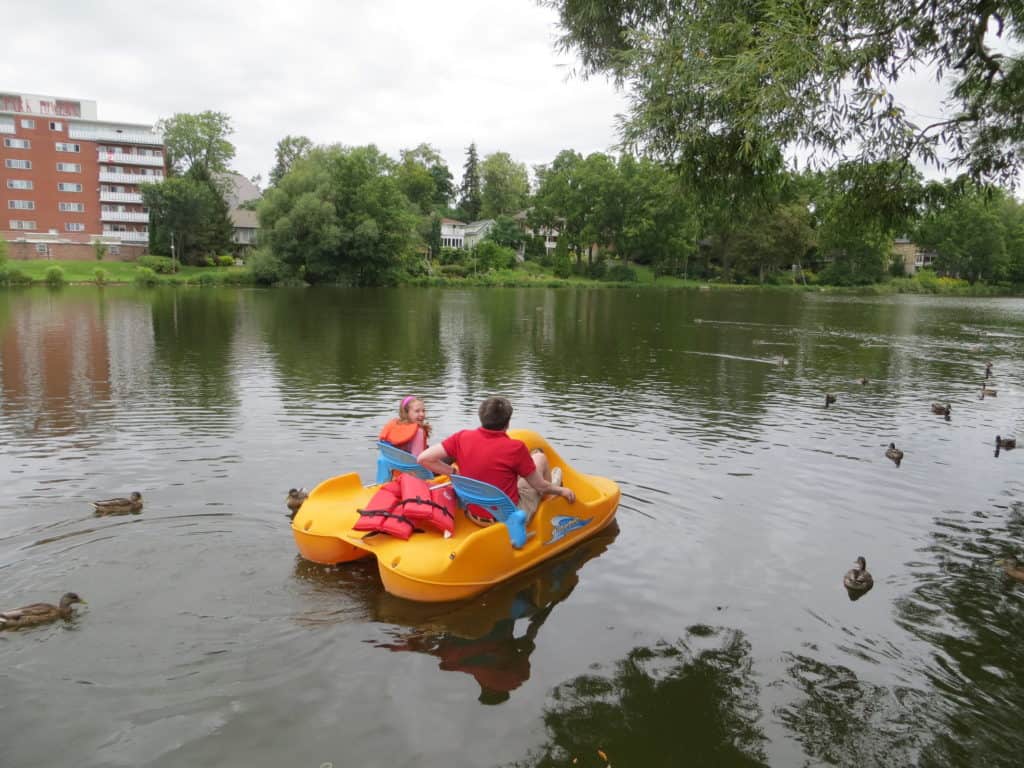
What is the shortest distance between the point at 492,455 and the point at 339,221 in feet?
211

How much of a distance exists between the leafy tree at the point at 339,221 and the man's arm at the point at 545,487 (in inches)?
2429

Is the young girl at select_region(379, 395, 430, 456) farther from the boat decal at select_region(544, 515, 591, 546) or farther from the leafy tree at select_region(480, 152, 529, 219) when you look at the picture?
the leafy tree at select_region(480, 152, 529, 219)

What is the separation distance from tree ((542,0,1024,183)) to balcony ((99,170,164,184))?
79.6 m

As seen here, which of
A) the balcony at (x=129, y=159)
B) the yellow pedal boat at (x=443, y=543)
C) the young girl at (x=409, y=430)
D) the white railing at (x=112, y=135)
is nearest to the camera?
the yellow pedal boat at (x=443, y=543)

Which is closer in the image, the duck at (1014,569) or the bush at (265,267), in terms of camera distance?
the duck at (1014,569)

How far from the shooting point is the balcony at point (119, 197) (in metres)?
77.6

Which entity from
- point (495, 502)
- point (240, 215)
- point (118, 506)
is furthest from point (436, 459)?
point (240, 215)

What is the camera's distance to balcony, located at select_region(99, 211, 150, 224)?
255 ft

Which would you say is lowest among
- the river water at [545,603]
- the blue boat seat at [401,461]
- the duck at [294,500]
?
the river water at [545,603]

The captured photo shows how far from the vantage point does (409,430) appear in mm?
8414

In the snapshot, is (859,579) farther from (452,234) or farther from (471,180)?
(471,180)

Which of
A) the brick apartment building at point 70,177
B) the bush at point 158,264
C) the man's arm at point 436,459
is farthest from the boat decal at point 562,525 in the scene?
the brick apartment building at point 70,177

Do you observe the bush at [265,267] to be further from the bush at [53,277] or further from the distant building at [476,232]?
the distant building at [476,232]

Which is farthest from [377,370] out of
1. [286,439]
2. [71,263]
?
[71,263]
